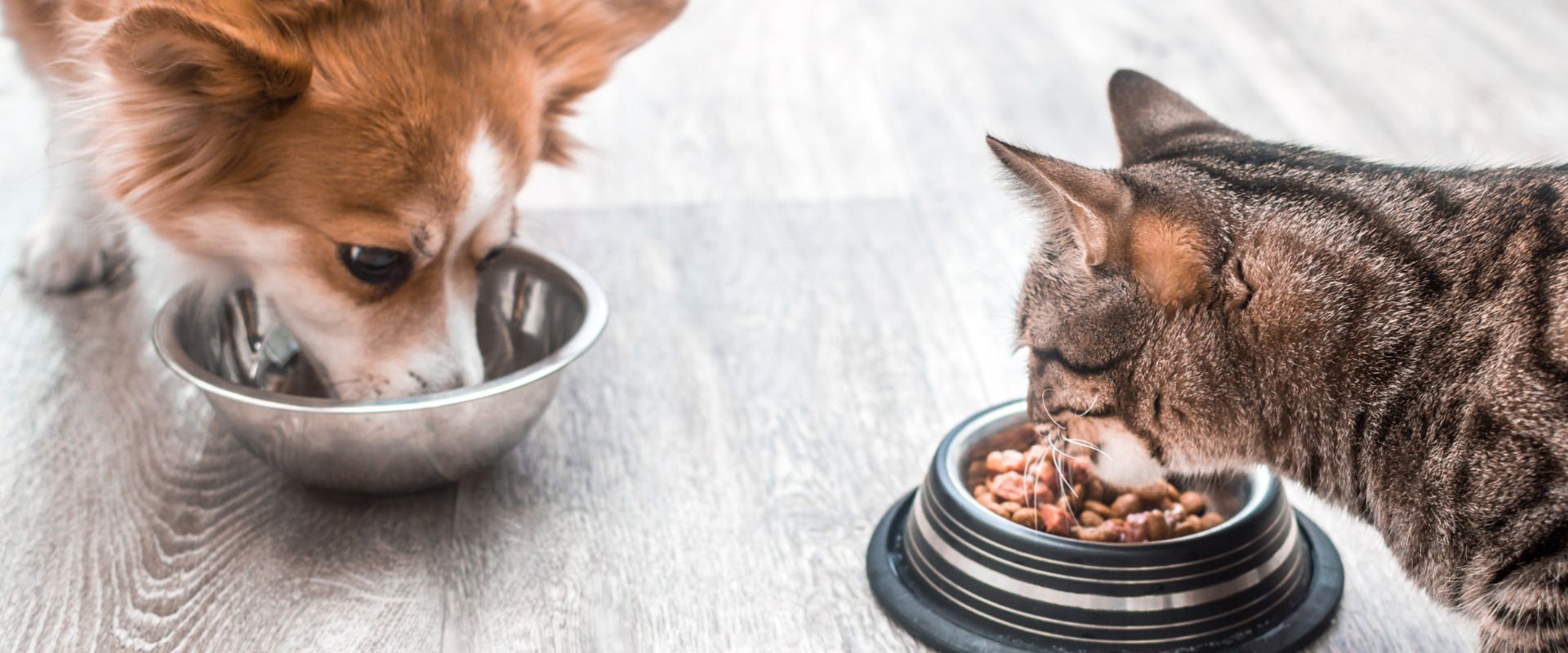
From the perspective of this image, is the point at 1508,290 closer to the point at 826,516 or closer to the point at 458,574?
the point at 826,516

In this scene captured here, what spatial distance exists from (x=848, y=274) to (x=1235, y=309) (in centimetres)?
121

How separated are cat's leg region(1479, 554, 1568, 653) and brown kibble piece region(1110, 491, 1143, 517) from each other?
44 cm

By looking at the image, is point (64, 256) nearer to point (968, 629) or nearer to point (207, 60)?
point (207, 60)

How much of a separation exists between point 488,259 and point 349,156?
315mm

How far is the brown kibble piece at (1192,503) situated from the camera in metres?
1.68

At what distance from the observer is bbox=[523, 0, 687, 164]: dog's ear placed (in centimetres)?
187

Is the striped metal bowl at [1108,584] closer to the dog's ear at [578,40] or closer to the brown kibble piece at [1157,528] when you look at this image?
the brown kibble piece at [1157,528]

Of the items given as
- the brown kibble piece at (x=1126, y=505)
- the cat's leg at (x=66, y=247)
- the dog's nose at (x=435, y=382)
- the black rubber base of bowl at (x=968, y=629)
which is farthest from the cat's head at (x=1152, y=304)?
the cat's leg at (x=66, y=247)

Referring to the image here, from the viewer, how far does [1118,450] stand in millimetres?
1523

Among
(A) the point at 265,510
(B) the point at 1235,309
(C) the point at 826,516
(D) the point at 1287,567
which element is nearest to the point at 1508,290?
(B) the point at 1235,309

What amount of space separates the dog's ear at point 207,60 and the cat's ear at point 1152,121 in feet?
3.24

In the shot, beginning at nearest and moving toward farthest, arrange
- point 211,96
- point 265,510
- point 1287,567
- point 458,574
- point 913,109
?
point 211,96
point 1287,567
point 458,574
point 265,510
point 913,109

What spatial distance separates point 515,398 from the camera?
5.85 ft

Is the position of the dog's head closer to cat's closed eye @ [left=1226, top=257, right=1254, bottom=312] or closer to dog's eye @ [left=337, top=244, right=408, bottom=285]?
dog's eye @ [left=337, top=244, right=408, bottom=285]
